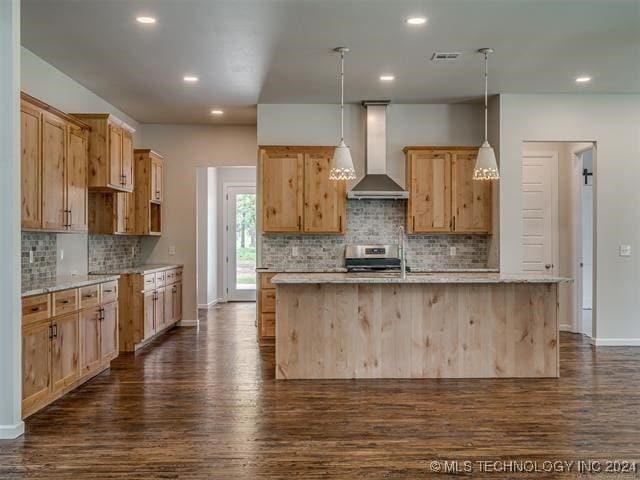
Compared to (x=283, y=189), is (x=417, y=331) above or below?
below

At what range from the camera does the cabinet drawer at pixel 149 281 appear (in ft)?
20.7

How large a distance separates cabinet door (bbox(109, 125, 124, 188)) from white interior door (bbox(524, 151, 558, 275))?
5.19 m

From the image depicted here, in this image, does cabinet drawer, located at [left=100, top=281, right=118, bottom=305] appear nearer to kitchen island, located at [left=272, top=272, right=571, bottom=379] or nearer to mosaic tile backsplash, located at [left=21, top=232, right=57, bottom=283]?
mosaic tile backsplash, located at [left=21, top=232, right=57, bottom=283]

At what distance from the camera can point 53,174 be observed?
461cm

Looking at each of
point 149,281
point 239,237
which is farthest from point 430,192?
point 239,237

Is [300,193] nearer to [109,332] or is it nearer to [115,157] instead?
[115,157]

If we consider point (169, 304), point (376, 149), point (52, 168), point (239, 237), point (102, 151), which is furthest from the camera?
point (239, 237)

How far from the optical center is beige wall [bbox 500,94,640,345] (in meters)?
6.50

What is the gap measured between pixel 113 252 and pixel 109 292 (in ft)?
6.17

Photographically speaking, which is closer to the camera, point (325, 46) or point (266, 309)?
point (325, 46)

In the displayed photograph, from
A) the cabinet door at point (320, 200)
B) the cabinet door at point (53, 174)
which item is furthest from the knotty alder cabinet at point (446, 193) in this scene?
the cabinet door at point (53, 174)

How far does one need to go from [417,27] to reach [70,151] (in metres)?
3.29

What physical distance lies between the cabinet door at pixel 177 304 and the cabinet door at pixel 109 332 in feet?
7.26

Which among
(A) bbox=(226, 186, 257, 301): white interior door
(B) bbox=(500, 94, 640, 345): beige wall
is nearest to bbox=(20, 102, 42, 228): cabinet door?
(B) bbox=(500, 94, 640, 345): beige wall
